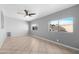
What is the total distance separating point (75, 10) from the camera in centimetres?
350

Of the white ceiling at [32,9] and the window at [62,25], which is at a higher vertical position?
the white ceiling at [32,9]

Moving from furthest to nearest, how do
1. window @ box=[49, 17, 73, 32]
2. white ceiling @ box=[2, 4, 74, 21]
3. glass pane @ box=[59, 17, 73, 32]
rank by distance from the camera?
glass pane @ box=[59, 17, 73, 32] < window @ box=[49, 17, 73, 32] < white ceiling @ box=[2, 4, 74, 21]

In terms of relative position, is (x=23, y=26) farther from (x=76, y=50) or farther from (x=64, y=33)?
(x=76, y=50)

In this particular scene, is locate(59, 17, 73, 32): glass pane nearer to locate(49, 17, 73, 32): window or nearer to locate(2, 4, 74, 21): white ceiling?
locate(49, 17, 73, 32): window

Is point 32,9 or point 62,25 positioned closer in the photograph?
point 32,9

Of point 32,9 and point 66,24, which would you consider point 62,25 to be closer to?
point 66,24

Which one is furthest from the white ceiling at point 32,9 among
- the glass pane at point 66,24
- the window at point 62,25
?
the glass pane at point 66,24

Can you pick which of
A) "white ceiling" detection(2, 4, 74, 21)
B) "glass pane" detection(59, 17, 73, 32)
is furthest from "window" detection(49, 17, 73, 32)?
"white ceiling" detection(2, 4, 74, 21)

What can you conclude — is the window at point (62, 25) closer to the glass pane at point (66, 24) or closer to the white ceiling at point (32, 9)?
the glass pane at point (66, 24)

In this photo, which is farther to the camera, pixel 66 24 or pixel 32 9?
pixel 66 24

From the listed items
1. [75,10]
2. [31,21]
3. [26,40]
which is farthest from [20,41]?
[75,10]

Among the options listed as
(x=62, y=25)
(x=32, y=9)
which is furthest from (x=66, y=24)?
(x=32, y=9)

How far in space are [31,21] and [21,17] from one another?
35 centimetres

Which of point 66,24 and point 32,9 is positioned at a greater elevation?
point 32,9
